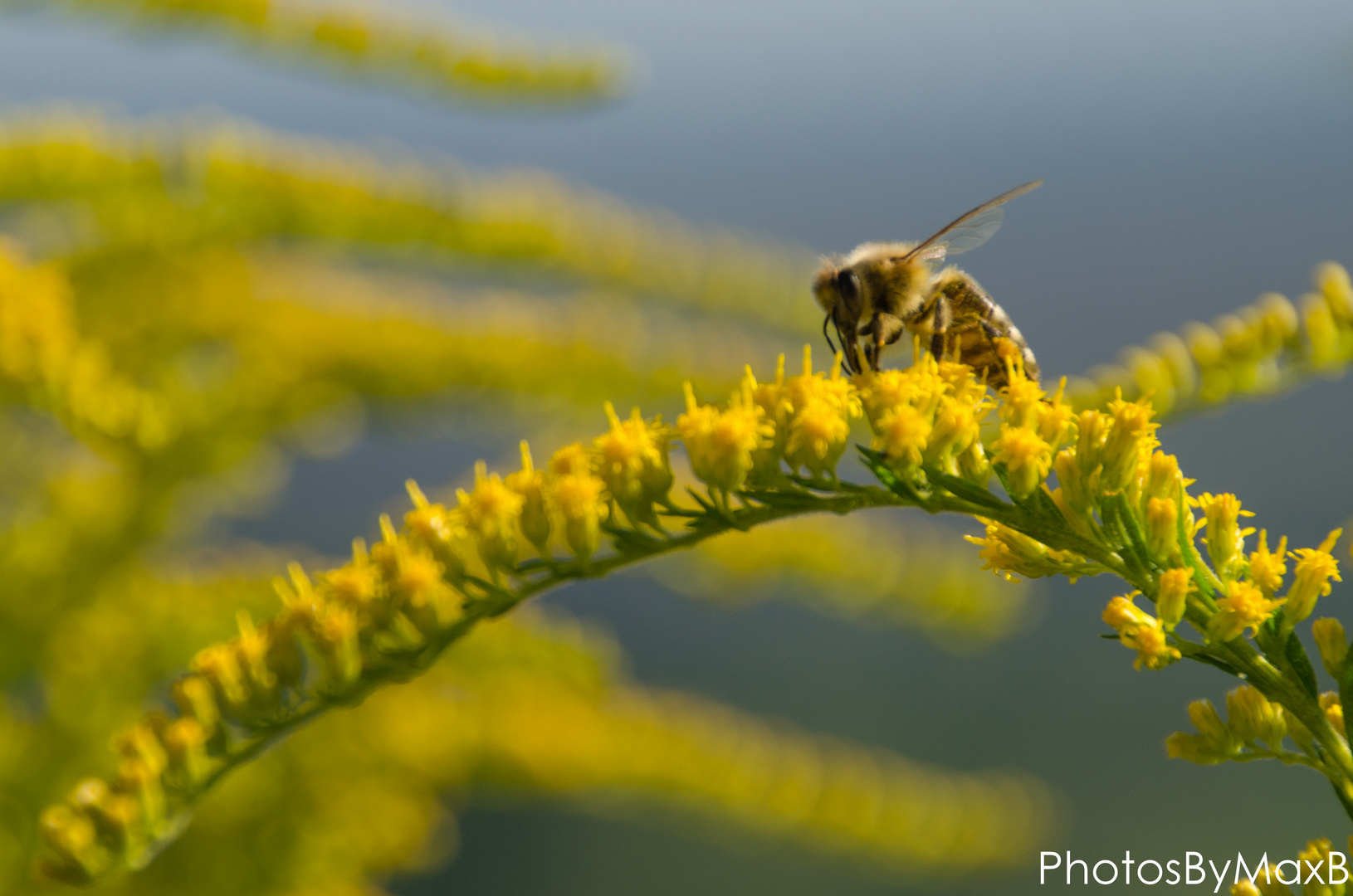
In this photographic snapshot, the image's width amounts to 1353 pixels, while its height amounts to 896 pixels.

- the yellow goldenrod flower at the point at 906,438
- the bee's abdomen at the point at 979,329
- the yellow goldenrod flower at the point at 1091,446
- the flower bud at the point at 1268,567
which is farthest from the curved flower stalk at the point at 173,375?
A: the flower bud at the point at 1268,567

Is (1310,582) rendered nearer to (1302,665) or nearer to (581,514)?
(1302,665)

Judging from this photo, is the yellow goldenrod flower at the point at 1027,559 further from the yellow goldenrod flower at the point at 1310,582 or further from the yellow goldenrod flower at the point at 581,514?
the yellow goldenrod flower at the point at 581,514

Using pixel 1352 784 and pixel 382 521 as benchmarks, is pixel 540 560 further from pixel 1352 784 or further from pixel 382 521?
pixel 1352 784

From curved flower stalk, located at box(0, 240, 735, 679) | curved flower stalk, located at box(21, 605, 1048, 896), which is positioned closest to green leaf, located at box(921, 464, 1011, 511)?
curved flower stalk, located at box(0, 240, 735, 679)

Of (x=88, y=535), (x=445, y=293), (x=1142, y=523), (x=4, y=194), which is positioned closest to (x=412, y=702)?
(x=88, y=535)

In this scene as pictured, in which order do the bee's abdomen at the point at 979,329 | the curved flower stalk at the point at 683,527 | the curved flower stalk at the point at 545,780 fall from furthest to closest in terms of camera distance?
the curved flower stalk at the point at 545,780 < the bee's abdomen at the point at 979,329 < the curved flower stalk at the point at 683,527

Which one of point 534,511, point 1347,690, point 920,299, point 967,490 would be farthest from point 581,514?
point 920,299
